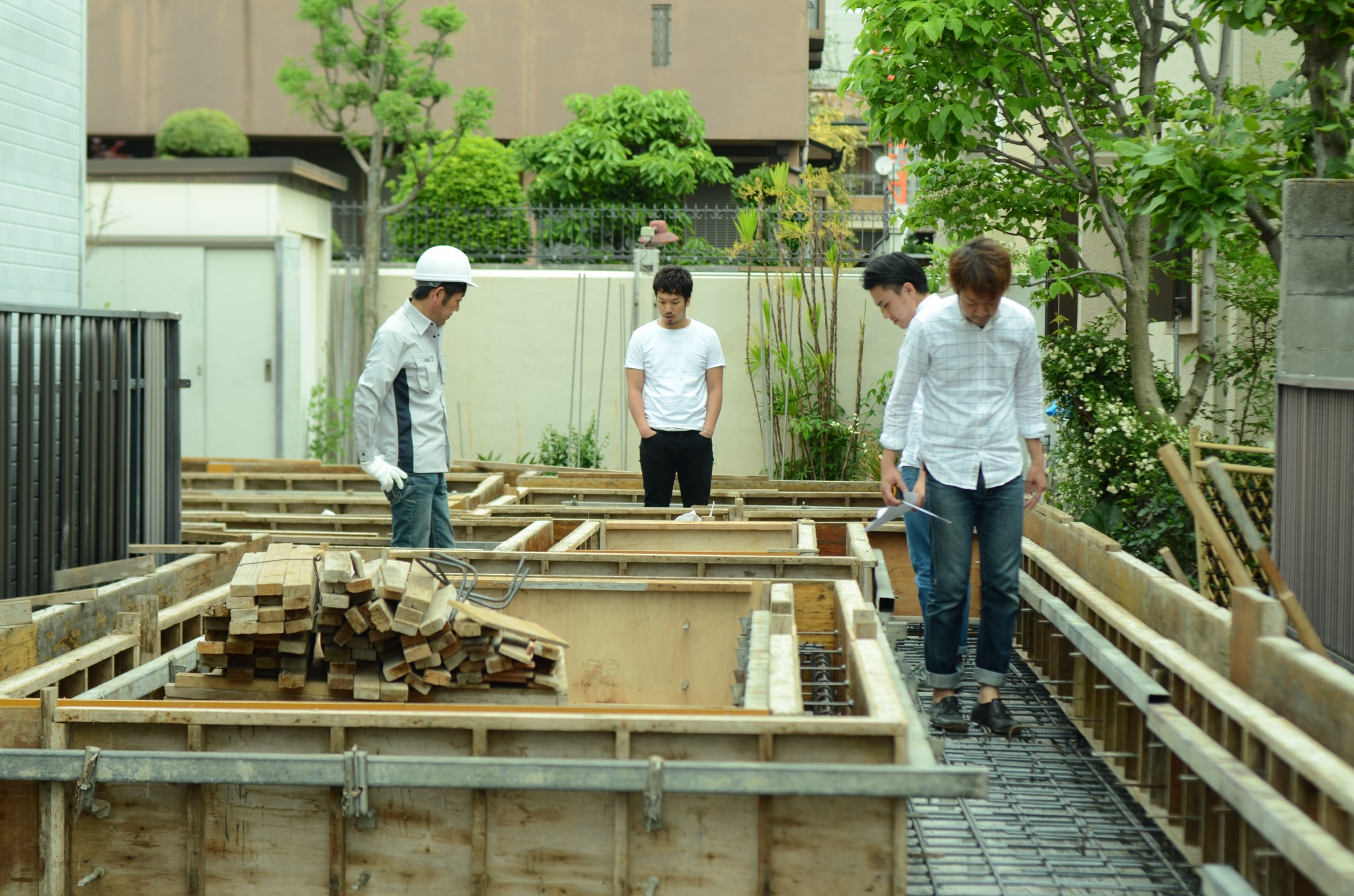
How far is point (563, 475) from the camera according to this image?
37.6 feet

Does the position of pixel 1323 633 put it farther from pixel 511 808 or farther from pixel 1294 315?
pixel 511 808

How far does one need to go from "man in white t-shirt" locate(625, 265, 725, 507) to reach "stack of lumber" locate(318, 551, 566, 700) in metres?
A: 4.19

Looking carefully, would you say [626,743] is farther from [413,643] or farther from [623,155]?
[623,155]

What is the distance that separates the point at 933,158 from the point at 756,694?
669 centimetres

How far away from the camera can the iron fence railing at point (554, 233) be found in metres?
17.2

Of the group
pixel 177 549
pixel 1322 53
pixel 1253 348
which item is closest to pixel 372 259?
pixel 177 549

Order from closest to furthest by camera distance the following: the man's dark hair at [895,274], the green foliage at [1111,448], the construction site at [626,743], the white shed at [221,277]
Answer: the construction site at [626,743] < the man's dark hair at [895,274] < the green foliage at [1111,448] < the white shed at [221,277]

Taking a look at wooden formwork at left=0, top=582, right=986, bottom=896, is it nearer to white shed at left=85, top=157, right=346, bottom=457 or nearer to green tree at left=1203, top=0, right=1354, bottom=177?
green tree at left=1203, top=0, right=1354, bottom=177

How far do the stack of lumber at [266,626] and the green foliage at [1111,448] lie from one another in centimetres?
578

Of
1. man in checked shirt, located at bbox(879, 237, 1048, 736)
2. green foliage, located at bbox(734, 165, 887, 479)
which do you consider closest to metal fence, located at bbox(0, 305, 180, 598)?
man in checked shirt, located at bbox(879, 237, 1048, 736)

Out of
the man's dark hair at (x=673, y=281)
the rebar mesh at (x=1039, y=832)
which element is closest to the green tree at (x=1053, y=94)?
the man's dark hair at (x=673, y=281)

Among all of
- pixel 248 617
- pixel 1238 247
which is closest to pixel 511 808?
pixel 248 617

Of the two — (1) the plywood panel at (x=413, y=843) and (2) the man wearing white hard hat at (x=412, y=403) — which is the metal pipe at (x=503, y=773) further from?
(2) the man wearing white hard hat at (x=412, y=403)

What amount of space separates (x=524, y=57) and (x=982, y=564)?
23.5 metres
